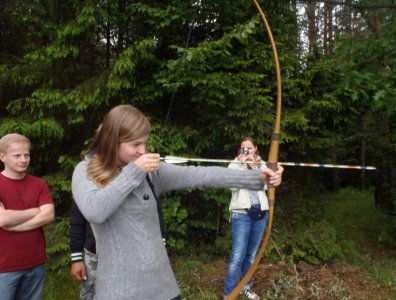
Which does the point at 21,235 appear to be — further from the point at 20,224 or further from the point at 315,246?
the point at 315,246

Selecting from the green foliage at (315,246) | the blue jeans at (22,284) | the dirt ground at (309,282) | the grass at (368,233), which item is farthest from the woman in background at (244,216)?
the grass at (368,233)

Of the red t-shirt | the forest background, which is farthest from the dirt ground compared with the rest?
the red t-shirt

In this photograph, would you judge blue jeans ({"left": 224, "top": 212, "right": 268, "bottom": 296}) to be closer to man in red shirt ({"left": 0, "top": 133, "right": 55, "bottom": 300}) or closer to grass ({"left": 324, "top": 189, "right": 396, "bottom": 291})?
man in red shirt ({"left": 0, "top": 133, "right": 55, "bottom": 300})

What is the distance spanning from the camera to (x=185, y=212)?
434 cm

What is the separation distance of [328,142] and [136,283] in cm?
411

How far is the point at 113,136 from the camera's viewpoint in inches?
55.1

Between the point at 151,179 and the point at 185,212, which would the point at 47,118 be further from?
the point at 151,179

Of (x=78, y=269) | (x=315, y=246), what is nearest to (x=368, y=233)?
(x=315, y=246)

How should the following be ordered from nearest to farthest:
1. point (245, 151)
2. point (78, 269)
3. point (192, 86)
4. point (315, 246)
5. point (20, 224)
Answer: point (78, 269) → point (20, 224) → point (245, 151) → point (192, 86) → point (315, 246)

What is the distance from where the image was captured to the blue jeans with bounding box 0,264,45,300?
2162mm

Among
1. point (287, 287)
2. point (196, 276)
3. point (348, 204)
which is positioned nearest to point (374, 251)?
point (287, 287)

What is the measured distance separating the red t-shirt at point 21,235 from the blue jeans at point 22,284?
40 millimetres

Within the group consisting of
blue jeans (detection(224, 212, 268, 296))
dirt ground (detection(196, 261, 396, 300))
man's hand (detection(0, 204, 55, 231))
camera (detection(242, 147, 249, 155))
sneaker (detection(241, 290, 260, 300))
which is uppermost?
camera (detection(242, 147, 249, 155))

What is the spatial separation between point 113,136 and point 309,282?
10.5 feet
